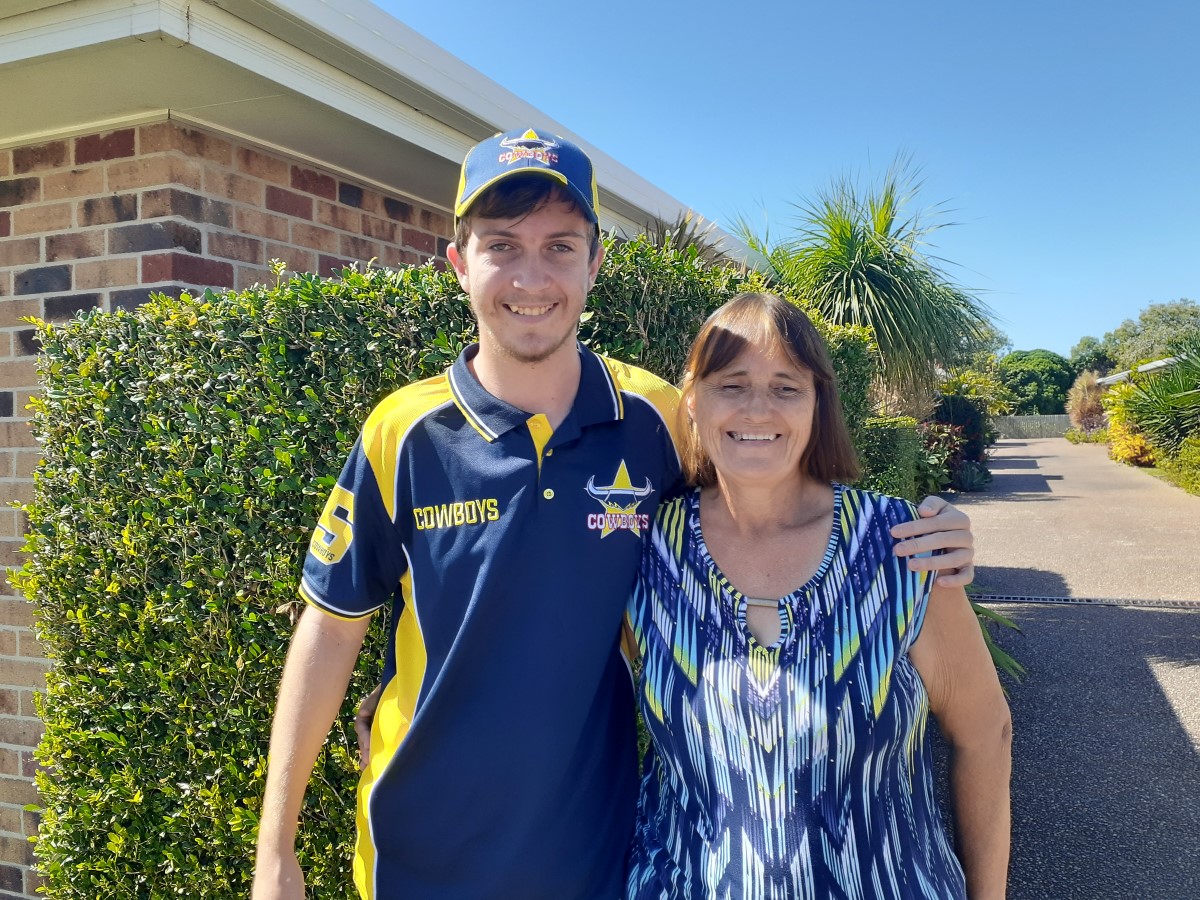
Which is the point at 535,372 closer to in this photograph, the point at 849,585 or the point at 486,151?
the point at 486,151

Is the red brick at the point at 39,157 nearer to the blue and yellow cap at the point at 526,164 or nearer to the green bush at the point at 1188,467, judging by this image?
the blue and yellow cap at the point at 526,164

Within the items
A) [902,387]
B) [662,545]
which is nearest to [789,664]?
[662,545]

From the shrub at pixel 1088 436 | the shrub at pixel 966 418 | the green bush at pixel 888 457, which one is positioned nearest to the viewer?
the green bush at pixel 888 457

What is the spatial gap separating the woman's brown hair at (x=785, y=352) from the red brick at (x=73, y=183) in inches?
104

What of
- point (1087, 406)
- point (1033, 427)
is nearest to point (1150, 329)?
point (1033, 427)

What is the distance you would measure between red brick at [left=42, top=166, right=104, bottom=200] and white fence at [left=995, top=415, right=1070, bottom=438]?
58643 mm

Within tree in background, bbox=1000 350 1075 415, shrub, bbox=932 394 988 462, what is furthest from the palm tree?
tree in background, bbox=1000 350 1075 415

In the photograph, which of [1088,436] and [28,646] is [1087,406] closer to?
[1088,436]

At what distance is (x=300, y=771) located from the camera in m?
1.74

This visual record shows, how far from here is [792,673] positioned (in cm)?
153

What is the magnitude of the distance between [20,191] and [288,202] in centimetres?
106

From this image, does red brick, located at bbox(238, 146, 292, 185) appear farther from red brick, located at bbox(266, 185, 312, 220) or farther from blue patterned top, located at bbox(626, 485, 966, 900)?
blue patterned top, located at bbox(626, 485, 966, 900)

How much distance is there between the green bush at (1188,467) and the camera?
57.9 feet

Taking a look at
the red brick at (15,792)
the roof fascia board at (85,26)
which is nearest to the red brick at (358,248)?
the roof fascia board at (85,26)
